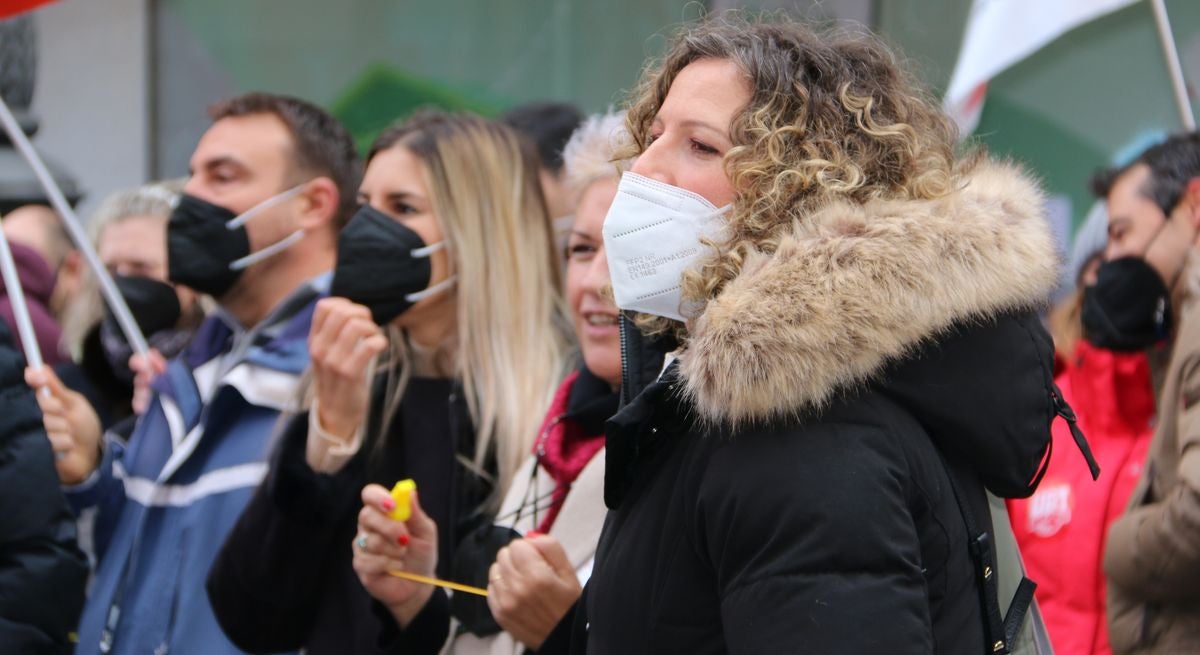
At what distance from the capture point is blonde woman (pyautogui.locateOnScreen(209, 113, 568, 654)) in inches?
127

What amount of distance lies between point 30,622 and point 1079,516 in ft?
8.38

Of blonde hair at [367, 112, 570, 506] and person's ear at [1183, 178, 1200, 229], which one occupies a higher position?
person's ear at [1183, 178, 1200, 229]

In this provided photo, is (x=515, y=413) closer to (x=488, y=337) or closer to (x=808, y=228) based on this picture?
A: (x=488, y=337)

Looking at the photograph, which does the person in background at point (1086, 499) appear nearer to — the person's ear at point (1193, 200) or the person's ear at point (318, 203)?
the person's ear at point (1193, 200)

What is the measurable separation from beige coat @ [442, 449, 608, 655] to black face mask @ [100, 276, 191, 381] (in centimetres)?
204

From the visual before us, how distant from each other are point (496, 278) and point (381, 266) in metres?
0.29

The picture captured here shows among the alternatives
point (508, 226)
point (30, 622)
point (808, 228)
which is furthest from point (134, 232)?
point (808, 228)

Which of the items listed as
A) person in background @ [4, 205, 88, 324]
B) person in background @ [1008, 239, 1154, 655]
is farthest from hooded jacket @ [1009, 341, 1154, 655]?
person in background @ [4, 205, 88, 324]

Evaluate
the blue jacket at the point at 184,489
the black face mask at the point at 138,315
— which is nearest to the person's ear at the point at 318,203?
the blue jacket at the point at 184,489

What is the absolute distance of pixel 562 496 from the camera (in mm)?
3074

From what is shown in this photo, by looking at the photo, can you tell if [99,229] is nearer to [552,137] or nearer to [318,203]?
[318,203]

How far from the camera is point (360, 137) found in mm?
8141

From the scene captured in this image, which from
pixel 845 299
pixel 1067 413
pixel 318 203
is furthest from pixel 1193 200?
pixel 318 203

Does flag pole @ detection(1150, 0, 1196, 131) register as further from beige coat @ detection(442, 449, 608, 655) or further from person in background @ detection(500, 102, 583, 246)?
beige coat @ detection(442, 449, 608, 655)
